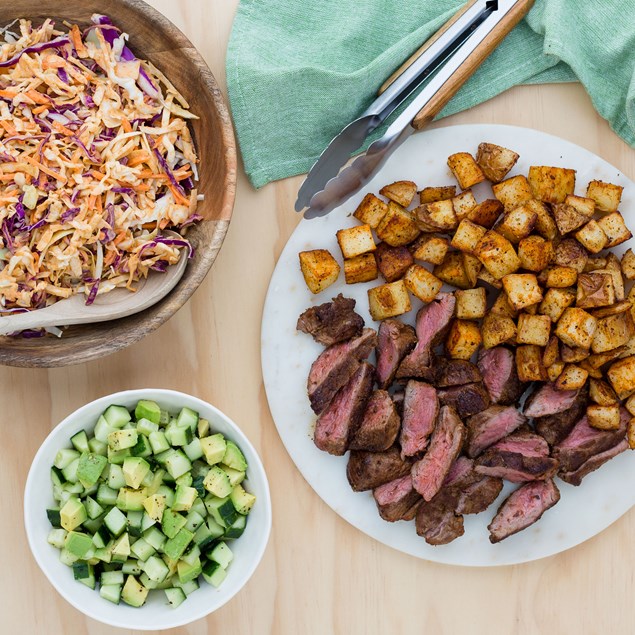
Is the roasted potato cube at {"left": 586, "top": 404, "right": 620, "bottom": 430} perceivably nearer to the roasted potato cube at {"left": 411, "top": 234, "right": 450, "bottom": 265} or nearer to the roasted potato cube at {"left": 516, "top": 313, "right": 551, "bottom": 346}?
the roasted potato cube at {"left": 516, "top": 313, "right": 551, "bottom": 346}

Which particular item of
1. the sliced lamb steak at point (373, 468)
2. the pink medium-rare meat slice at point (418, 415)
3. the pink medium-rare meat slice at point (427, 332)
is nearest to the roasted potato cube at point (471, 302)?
the pink medium-rare meat slice at point (427, 332)

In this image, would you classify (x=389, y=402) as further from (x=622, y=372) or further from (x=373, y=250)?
(x=622, y=372)

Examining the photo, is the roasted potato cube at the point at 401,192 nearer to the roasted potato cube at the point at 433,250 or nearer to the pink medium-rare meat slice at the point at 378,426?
the roasted potato cube at the point at 433,250

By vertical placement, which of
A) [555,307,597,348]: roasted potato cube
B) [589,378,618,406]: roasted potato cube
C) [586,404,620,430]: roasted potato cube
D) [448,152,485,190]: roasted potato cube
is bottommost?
[586,404,620,430]: roasted potato cube

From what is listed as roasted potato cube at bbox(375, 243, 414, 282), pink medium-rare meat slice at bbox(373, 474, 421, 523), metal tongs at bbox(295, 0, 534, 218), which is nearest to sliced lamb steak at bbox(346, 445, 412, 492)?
pink medium-rare meat slice at bbox(373, 474, 421, 523)

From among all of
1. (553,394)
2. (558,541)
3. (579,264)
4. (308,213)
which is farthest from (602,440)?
(308,213)

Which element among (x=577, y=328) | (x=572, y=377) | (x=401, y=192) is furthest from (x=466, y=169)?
(x=572, y=377)
